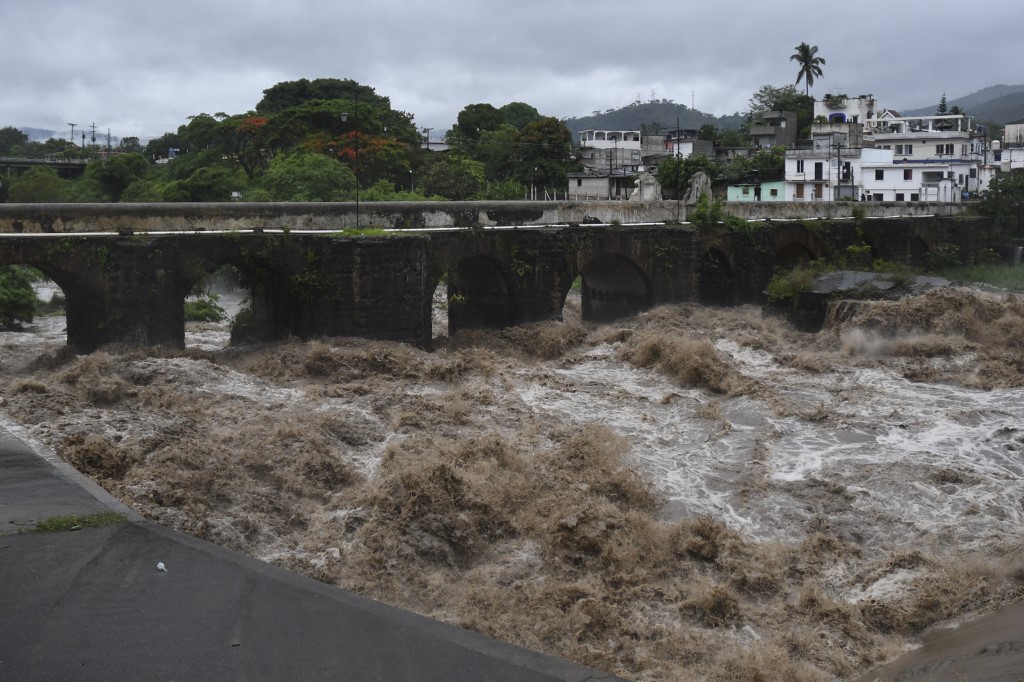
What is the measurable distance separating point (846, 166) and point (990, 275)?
11486mm

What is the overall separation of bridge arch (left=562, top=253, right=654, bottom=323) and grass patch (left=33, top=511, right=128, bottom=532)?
15.5 metres

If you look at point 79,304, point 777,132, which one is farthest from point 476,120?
point 79,304

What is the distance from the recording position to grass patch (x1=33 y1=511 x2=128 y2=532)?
6.88 meters

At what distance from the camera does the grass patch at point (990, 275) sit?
29312 mm

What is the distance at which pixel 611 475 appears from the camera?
11.3m

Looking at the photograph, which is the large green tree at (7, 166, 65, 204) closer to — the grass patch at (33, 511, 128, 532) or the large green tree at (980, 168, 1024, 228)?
the grass patch at (33, 511, 128, 532)

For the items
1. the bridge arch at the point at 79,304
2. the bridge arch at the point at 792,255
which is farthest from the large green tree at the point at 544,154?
the bridge arch at the point at 79,304

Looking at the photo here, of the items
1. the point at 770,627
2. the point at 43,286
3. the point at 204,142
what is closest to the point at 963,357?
the point at 770,627

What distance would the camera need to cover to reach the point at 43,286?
29.4 metres

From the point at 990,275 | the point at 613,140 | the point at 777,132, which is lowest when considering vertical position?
the point at 990,275

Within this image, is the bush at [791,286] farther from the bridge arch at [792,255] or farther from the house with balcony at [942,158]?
the house with balcony at [942,158]

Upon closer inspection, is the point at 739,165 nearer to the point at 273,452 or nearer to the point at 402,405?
the point at 402,405

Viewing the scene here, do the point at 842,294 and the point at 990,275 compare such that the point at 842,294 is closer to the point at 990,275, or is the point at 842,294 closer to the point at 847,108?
the point at 990,275

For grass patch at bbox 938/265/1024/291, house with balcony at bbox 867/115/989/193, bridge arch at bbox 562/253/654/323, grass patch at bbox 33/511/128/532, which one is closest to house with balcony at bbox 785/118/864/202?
house with balcony at bbox 867/115/989/193
